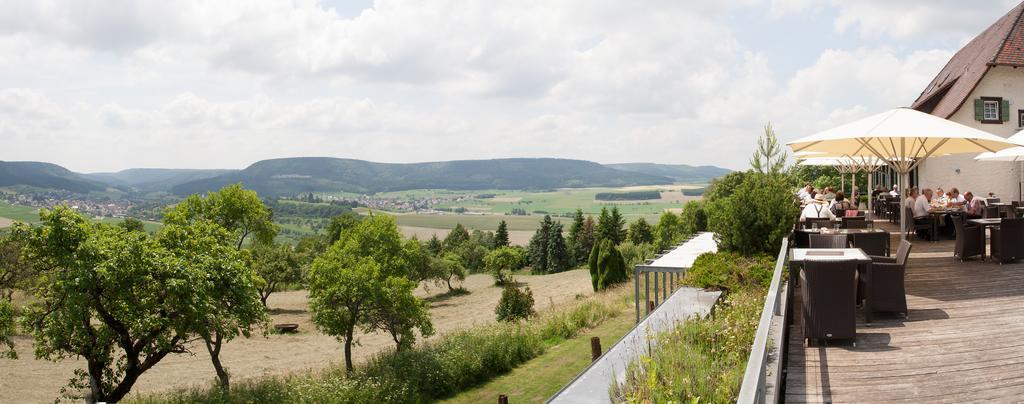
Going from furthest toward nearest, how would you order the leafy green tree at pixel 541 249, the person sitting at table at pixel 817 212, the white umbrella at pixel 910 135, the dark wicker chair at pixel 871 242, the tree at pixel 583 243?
the leafy green tree at pixel 541 249, the tree at pixel 583 243, the person sitting at table at pixel 817 212, the dark wicker chair at pixel 871 242, the white umbrella at pixel 910 135

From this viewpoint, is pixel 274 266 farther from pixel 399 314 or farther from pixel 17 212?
pixel 17 212

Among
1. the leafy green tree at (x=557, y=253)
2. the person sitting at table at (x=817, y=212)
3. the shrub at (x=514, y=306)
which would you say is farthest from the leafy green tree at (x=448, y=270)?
the person sitting at table at (x=817, y=212)

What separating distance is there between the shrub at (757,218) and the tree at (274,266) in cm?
3953

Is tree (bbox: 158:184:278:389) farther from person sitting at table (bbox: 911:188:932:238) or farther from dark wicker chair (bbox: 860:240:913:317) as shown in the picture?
dark wicker chair (bbox: 860:240:913:317)

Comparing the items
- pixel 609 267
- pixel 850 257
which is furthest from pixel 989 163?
pixel 850 257

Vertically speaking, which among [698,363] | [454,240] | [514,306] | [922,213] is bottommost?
[454,240]

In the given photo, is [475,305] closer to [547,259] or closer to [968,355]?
[547,259]

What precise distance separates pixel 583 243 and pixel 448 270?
34773mm

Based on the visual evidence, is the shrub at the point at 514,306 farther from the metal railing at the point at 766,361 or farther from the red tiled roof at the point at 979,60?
the metal railing at the point at 766,361

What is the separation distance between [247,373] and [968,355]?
2880cm

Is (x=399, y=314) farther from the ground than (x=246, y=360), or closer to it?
farther from the ground

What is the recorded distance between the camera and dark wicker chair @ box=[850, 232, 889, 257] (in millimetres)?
9031

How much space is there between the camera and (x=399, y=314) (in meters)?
27.1

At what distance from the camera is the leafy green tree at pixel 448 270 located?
57.3m
